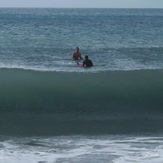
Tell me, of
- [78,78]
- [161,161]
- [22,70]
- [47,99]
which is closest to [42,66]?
[22,70]

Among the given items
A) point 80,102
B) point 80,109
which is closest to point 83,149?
point 80,109

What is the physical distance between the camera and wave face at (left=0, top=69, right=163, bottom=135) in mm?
12836

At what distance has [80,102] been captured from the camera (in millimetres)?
15477

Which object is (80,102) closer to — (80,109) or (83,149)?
(80,109)

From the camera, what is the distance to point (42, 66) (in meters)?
21.6

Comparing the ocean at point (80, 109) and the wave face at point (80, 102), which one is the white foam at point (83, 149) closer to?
the ocean at point (80, 109)

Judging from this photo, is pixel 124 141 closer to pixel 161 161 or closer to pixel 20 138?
pixel 161 161

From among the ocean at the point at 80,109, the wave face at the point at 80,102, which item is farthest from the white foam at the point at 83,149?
the wave face at the point at 80,102

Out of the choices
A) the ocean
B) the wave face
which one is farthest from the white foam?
the wave face

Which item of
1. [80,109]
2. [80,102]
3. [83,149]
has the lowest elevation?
[83,149]

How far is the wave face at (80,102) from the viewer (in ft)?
42.1

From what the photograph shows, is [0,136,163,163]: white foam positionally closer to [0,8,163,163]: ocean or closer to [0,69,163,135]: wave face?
[0,8,163,163]: ocean

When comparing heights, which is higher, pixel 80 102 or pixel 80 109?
pixel 80 102

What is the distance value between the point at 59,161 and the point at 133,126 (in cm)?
386
